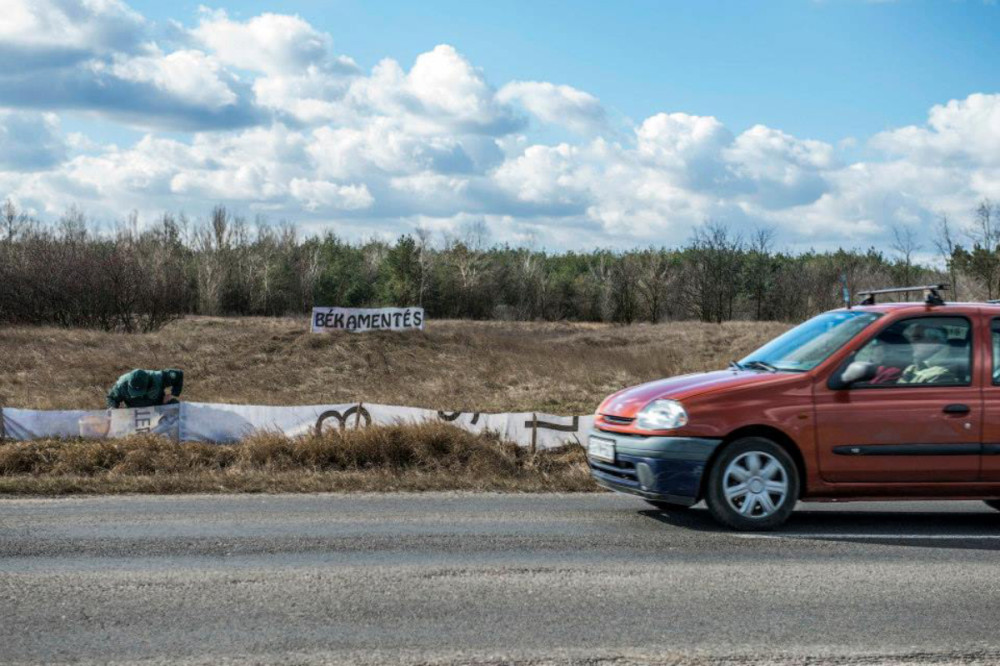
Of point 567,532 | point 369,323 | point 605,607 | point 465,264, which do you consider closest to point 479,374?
point 369,323

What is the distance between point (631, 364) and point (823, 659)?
121 ft

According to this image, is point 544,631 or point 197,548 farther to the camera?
point 197,548

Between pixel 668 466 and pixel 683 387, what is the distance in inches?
27.0

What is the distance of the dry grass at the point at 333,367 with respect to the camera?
3017 centimetres

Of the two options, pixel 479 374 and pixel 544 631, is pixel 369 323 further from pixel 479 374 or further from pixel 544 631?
pixel 544 631

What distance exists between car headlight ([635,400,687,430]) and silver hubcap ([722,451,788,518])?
563mm

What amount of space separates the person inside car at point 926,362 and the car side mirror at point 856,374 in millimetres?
363

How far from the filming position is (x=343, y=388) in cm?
3375

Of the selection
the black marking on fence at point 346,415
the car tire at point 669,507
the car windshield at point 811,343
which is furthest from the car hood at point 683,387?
the black marking on fence at point 346,415

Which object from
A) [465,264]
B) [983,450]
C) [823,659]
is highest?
[465,264]

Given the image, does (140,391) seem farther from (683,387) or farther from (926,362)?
(926,362)

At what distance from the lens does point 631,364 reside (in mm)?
41781

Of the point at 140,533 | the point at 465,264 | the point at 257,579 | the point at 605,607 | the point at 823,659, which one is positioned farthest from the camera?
the point at 465,264

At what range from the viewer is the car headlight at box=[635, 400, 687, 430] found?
8250 millimetres
